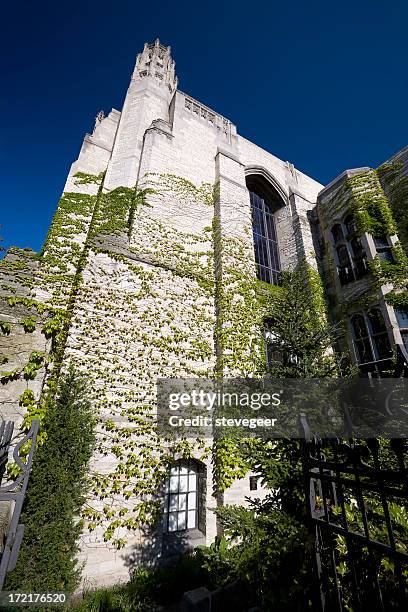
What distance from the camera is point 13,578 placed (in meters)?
4.37

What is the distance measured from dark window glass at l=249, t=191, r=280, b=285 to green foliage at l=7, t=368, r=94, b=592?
979 centimetres

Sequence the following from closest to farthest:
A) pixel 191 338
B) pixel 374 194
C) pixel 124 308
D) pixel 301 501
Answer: pixel 301 501 → pixel 124 308 → pixel 191 338 → pixel 374 194

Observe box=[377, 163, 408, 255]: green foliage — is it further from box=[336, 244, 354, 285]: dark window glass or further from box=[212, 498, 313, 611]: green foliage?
box=[212, 498, 313, 611]: green foliage

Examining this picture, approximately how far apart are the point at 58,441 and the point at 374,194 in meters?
13.8

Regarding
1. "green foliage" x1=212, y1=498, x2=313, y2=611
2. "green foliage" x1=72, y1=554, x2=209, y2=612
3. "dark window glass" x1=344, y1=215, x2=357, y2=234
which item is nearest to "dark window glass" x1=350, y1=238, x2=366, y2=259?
"dark window glass" x1=344, y1=215, x2=357, y2=234

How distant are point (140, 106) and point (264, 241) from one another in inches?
333

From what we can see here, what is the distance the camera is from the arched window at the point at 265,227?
1356cm

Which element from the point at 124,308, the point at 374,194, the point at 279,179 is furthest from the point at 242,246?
the point at 279,179

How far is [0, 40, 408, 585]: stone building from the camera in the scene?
20.8 ft

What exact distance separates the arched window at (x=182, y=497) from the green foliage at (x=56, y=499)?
7.48ft

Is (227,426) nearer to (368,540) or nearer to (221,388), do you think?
(221,388)

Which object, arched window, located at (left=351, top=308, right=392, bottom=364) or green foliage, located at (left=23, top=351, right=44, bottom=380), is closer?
green foliage, located at (left=23, top=351, right=44, bottom=380)

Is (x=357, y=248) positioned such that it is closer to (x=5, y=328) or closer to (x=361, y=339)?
(x=361, y=339)

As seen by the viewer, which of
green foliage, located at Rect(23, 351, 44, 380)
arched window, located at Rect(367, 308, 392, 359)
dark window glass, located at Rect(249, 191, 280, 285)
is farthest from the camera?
dark window glass, located at Rect(249, 191, 280, 285)
